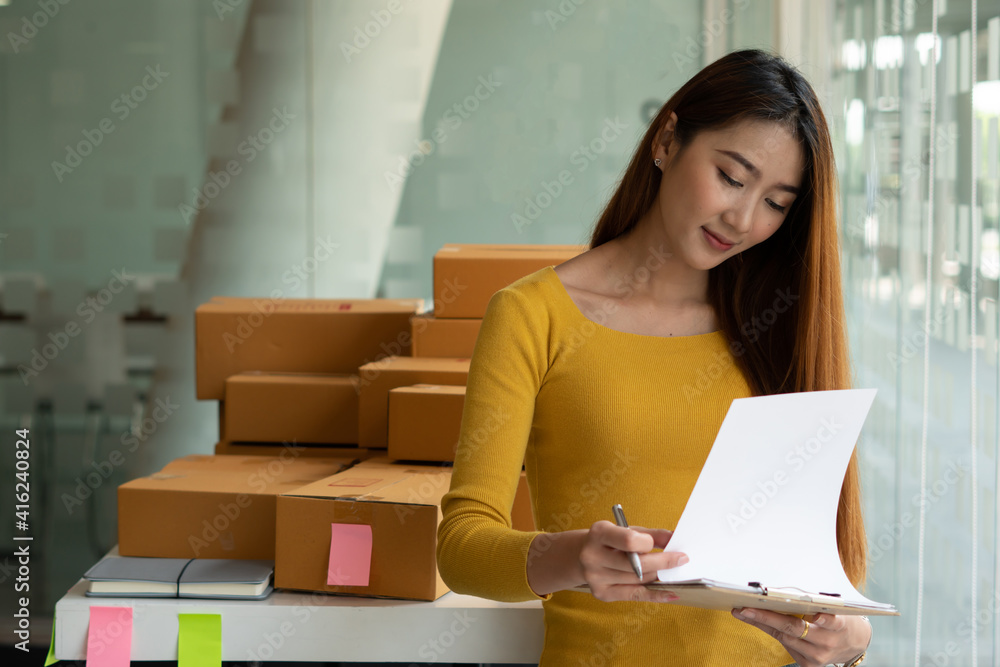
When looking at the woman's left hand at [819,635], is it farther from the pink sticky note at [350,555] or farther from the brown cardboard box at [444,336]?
the brown cardboard box at [444,336]

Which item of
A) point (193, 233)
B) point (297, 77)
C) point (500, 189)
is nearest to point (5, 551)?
point (193, 233)

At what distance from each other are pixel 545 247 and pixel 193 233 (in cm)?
176

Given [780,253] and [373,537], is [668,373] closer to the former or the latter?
[780,253]

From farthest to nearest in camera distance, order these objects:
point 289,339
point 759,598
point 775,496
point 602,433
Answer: point 289,339 < point 602,433 < point 775,496 < point 759,598

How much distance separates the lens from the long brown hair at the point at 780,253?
3.20ft

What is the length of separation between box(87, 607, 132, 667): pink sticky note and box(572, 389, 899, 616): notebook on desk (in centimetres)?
85

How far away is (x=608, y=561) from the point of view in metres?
0.76

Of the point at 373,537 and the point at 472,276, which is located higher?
the point at 472,276

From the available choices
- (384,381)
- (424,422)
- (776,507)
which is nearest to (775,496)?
(776,507)

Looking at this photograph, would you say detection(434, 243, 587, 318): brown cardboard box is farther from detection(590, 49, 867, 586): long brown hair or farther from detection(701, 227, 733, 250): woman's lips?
detection(701, 227, 733, 250): woman's lips

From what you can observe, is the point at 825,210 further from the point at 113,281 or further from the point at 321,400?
the point at 113,281

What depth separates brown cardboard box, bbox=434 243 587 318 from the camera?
1630mm

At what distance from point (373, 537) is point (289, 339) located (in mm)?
626

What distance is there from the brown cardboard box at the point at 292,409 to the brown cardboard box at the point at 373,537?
36cm
